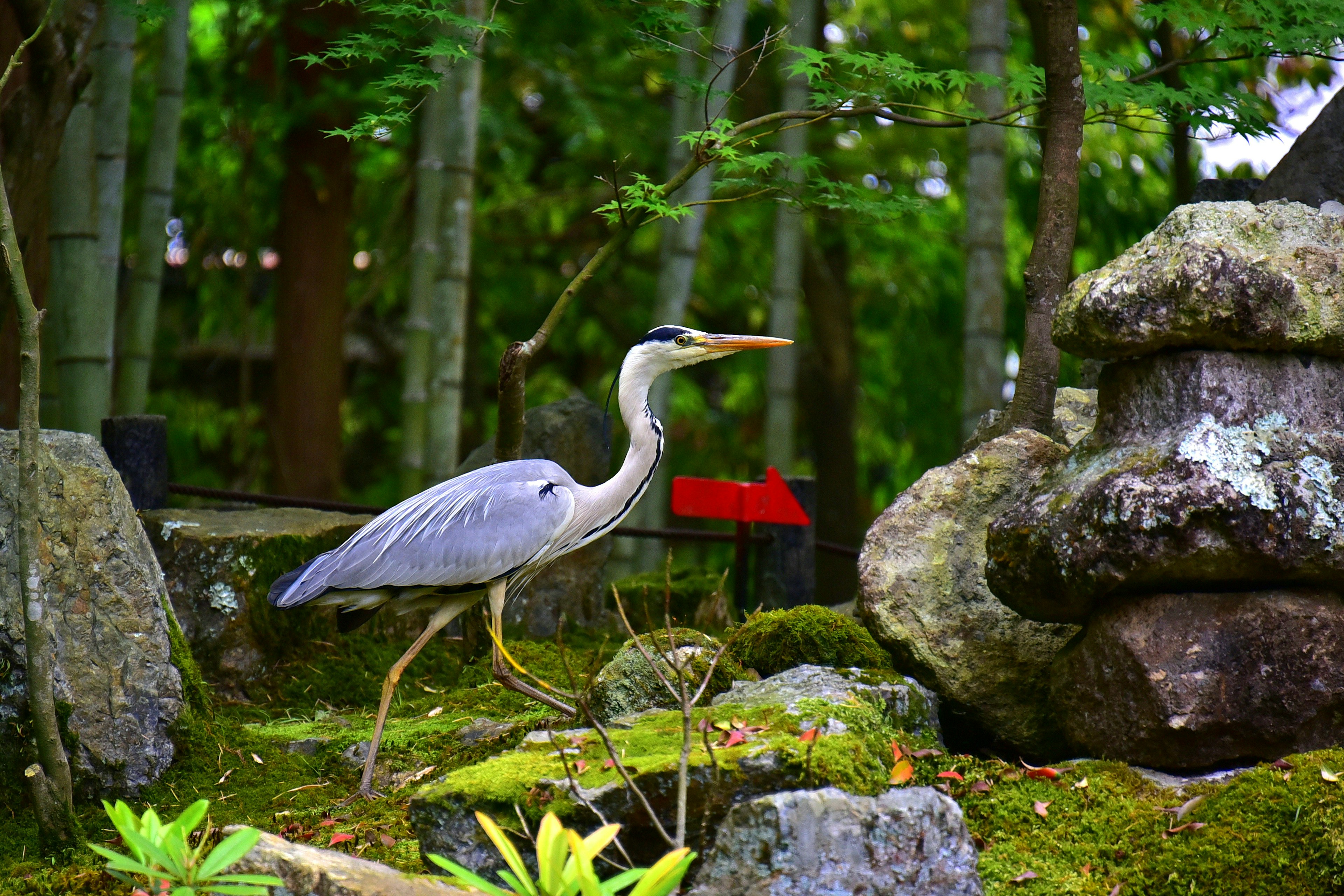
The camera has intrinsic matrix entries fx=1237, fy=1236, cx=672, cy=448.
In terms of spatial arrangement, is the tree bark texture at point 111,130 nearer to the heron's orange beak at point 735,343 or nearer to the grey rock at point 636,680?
the heron's orange beak at point 735,343

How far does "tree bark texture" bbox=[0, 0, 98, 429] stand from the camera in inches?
198

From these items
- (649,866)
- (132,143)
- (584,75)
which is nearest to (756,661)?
(649,866)

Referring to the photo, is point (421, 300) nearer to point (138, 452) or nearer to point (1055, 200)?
point (138, 452)

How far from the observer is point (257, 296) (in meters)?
12.1

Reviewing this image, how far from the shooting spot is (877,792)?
2.92 m

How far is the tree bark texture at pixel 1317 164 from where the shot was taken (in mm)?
4371

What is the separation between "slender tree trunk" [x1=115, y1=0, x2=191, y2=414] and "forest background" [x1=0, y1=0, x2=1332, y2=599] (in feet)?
2.46

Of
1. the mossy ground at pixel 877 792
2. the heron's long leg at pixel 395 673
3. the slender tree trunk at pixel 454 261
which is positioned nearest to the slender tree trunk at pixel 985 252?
the slender tree trunk at pixel 454 261

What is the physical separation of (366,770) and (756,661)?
1273mm

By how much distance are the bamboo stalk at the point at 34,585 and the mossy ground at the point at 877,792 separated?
154 millimetres

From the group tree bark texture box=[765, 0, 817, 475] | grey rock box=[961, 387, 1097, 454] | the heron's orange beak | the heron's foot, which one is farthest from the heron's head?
tree bark texture box=[765, 0, 817, 475]

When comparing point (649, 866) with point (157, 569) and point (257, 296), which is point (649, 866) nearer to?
point (157, 569)

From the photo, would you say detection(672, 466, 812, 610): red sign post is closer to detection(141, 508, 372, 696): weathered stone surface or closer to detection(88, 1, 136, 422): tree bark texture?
detection(141, 508, 372, 696): weathered stone surface

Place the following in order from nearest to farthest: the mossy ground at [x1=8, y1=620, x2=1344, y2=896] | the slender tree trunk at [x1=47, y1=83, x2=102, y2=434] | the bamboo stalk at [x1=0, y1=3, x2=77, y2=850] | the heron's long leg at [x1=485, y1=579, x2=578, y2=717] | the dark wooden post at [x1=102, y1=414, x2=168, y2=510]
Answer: the mossy ground at [x1=8, y1=620, x2=1344, y2=896] < the bamboo stalk at [x1=0, y1=3, x2=77, y2=850] < the heron's long leg at [x1=485, y1=579, x2=578, y2=717] < the dark wooden post at [x1=102, y1=414, x2=168, y2=510] < the slender tree trunk at [x1=47, y1=83, x2=102, y2=434]
